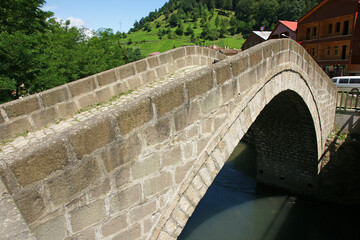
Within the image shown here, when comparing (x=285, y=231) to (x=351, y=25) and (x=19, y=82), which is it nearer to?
(x=19, y=82)

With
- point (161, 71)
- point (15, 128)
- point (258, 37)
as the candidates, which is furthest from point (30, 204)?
point (258, 37)

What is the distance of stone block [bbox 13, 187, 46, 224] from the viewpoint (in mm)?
1790

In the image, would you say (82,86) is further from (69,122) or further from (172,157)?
(172,157)

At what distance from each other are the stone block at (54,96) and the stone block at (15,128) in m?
0.49

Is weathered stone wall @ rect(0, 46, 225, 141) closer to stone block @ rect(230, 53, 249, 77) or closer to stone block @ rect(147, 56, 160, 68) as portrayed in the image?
stone block @ rect(147, 56, 160, 68)

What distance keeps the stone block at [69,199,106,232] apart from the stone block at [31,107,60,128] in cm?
324

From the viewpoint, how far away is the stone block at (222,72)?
3.37 meters

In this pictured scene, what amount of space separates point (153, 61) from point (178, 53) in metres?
1.05

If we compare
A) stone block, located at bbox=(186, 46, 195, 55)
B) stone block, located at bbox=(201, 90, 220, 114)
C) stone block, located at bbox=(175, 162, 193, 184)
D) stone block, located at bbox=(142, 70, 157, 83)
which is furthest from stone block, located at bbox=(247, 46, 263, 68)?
stone block, located at bbox=(186, 46, 195, 55)

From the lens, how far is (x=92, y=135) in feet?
7.22

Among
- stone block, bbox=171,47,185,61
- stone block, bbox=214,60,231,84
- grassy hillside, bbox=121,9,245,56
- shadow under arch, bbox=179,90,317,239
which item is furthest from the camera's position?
grassy hillside, bbox=121,9,245,56

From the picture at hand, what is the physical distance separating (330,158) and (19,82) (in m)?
11.2

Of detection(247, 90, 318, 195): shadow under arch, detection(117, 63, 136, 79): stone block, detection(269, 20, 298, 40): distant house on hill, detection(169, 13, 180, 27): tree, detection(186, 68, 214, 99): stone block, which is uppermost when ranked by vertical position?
detection(169, 13, 180, 27): tree

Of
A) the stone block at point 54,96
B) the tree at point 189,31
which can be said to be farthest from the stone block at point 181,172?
the tree at point 189,31
